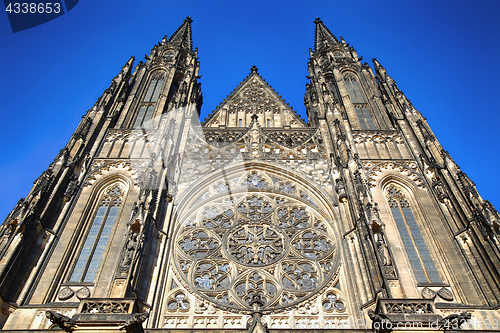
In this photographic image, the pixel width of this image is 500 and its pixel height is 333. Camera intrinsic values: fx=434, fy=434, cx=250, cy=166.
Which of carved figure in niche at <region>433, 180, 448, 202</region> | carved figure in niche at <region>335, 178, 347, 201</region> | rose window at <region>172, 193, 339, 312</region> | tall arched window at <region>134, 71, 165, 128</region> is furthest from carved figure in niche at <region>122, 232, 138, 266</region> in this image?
carved figure in niche at <region>433, 180, 448, 202</region>

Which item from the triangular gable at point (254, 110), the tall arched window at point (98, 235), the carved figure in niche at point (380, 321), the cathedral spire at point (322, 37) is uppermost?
the cathedral spire at point (322, 37)

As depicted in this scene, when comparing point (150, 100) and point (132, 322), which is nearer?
point (132, 322)

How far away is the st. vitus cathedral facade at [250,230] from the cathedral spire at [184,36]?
1058 centimetres

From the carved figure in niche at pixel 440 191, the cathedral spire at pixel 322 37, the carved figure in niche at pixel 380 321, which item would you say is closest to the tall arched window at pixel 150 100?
the cathedral spire at pixel 322 37

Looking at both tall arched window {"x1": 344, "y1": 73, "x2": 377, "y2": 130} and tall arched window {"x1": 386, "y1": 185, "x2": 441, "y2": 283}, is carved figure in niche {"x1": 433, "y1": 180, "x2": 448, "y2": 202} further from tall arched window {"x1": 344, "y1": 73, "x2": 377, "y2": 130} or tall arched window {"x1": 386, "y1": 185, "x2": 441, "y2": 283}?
tall arched window {"x1": 344, "y1": 73, "x2": 377, "y2": 130}

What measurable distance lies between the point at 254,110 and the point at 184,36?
12.6m

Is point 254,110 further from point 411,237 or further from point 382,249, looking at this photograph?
point 382,249

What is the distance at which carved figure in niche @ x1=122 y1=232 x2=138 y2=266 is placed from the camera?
36.5 ft

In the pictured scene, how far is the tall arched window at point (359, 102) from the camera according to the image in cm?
2075

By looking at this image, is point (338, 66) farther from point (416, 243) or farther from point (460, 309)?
point (460, 309)

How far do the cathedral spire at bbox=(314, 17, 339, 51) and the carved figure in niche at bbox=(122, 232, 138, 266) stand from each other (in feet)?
71.3

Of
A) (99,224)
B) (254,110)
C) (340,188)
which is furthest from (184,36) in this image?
(340,188)

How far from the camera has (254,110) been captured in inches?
890

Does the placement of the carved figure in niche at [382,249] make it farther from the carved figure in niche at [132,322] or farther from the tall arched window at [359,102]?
the tall arched window at [359,102]
